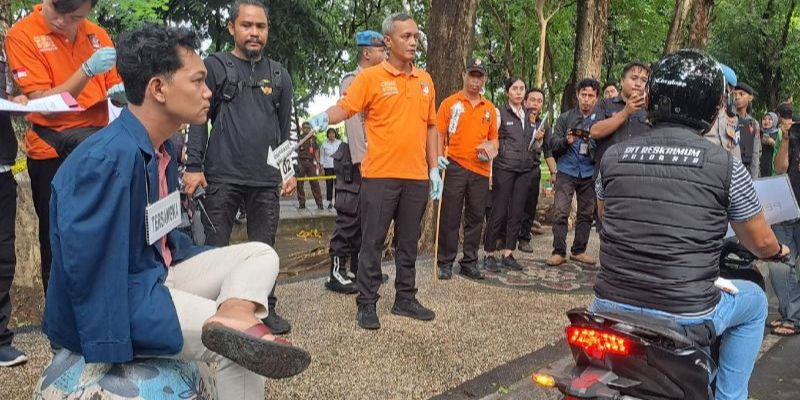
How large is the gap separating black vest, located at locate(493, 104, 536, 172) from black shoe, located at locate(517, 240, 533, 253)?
60.9 inches

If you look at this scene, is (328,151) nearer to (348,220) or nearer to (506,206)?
(506,206)

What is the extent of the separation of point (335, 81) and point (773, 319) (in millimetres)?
17761

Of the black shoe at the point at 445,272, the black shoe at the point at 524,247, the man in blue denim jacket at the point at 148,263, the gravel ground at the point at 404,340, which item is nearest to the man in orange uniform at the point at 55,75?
the gravel ground at the point at 404,340

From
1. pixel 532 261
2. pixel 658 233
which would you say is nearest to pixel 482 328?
pixel 658 233

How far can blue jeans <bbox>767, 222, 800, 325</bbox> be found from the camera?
527cm

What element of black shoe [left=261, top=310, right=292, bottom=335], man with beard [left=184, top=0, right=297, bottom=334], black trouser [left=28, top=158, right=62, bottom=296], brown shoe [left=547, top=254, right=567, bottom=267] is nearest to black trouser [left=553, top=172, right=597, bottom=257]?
brown shoe [left=547, top=254, right=567, bottom=267]

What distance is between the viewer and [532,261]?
7.83 meters

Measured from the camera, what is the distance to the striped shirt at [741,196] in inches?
97.7

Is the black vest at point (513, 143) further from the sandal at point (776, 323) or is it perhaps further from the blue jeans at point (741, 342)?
the blue jeans at point (741, 342)

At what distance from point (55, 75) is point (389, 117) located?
2107 mm

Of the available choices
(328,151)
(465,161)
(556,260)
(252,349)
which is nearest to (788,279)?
(556,260)

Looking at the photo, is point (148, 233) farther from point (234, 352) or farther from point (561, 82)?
point (561, 82)

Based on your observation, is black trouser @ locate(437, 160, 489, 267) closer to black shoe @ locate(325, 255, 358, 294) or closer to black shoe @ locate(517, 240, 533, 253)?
black shoe @ locate(325, 255, 358, 294)

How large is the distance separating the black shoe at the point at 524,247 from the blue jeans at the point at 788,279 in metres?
3.48
